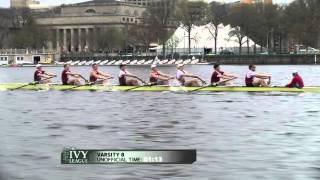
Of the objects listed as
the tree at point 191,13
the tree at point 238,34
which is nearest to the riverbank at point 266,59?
the tree at point 238,34

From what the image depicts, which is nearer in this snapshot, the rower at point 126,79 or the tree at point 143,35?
the rower at point 126,79

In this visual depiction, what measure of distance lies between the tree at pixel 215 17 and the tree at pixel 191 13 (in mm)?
2190

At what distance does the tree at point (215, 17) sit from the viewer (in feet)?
463

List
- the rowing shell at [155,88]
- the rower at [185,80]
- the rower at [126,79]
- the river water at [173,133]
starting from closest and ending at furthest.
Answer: the river water at [173,133], the rowing shell at [155,88], the rower at [185,80], the rower at [126,79]

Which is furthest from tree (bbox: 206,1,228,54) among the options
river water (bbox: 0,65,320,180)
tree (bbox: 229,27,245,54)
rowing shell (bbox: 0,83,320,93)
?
river water (bbox: 0,65,320,180)

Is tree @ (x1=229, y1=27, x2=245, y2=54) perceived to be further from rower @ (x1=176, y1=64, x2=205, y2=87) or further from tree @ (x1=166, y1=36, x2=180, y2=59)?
rower @ (x1=176, y1=64, x2=205, y2=87)

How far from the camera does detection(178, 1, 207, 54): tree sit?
472 ft

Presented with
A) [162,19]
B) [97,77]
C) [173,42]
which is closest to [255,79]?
[97,77]

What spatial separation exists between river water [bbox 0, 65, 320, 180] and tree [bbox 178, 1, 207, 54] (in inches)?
4240

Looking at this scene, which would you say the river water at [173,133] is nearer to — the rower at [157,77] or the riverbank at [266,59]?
the rower at [157,77]

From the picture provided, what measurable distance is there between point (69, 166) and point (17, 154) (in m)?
2.69

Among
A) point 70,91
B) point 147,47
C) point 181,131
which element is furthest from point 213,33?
point 181,131

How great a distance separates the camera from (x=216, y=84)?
36.2 m
